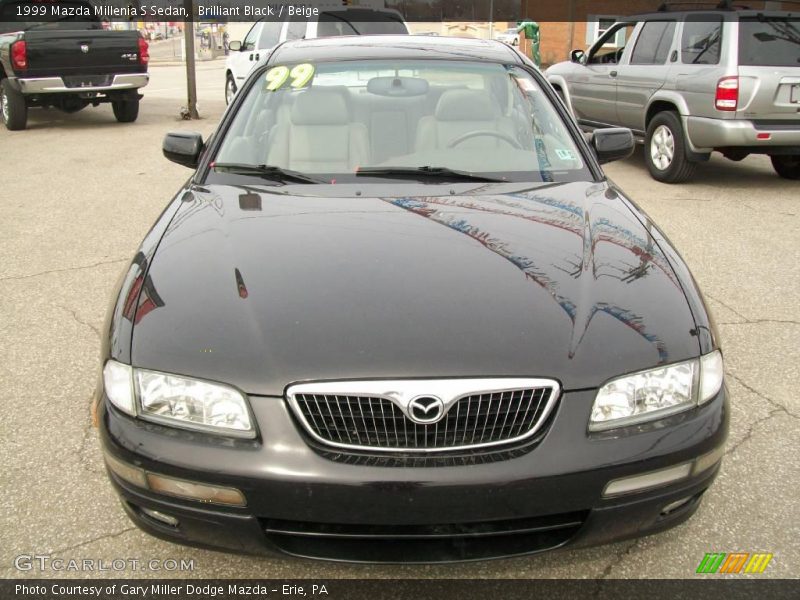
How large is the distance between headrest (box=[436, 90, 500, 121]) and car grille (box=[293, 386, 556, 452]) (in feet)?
6.12

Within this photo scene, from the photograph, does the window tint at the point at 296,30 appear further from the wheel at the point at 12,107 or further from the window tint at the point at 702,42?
the window tint at the point at 702,42

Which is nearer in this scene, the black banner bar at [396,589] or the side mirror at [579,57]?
the black banner bar at [396,589]

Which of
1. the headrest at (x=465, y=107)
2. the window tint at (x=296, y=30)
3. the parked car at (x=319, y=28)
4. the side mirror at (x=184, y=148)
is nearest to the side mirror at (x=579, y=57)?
the parked car at (x=319, y=28)

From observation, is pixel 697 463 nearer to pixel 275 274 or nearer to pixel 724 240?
pixel 275 274

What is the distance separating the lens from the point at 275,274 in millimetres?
2406

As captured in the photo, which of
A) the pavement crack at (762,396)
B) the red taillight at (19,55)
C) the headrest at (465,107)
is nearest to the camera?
the pavement crack at (762,396)

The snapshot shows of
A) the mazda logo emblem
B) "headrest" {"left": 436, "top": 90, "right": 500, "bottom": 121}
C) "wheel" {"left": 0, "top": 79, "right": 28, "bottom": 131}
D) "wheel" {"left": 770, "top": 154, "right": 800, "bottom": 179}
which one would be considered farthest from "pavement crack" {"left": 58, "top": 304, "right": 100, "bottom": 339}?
"wheel" {"left": 0, "top": 79, "right": 28, "bottom": 131}

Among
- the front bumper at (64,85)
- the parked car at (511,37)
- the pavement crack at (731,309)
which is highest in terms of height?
the parked car at (511,37)

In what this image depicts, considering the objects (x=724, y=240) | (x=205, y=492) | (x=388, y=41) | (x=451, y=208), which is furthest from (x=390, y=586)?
(x=724, y=240)

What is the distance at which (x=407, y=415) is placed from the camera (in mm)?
1961

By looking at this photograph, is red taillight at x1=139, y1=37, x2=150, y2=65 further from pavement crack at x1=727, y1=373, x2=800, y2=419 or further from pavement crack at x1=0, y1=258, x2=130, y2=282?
pavement crack at x1=727, y1=373, x2=800, y2=419

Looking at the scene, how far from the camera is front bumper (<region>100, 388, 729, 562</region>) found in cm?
193

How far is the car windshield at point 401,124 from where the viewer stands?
3.31 meters

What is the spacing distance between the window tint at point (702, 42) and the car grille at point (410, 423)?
22.6 ft
